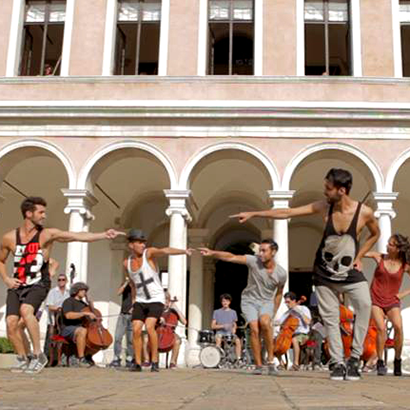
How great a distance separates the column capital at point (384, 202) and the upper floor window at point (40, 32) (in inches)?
339

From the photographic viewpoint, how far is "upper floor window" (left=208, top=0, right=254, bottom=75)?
52.9ft

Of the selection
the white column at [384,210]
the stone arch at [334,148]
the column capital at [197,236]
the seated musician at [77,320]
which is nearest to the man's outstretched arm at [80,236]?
the seated musician at [77,320]

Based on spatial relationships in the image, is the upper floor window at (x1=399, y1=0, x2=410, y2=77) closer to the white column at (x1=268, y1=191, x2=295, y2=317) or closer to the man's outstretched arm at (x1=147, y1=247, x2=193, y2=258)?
the white column at (x1=268, y1=191, x2=295, y2=317)

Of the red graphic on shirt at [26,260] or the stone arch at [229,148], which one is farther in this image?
the stone arch at [229,148]

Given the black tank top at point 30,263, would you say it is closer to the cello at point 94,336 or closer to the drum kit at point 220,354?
the cello at point 94,336

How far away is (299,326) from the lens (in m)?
12.2

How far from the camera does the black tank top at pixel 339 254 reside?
6.00m

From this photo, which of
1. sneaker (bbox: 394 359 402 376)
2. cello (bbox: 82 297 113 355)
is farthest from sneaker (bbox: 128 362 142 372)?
sneaker (bbox: 394 359 402 376)

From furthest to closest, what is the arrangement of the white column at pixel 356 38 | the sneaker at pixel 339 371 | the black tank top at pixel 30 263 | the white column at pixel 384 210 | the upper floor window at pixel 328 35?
the upper floor window at pixel 328 35 < the white column at pixel 356 38 < the white column at pixel 384 210 < the black tank top at pixel 30 263 < the sneaker at pixel 339 371

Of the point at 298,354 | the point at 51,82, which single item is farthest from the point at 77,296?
the point at 51,82

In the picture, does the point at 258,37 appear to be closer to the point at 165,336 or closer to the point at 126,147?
the point at 126,147

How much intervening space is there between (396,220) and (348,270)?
1285cm

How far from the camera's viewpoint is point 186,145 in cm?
1475

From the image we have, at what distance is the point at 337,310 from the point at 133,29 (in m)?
12.1
